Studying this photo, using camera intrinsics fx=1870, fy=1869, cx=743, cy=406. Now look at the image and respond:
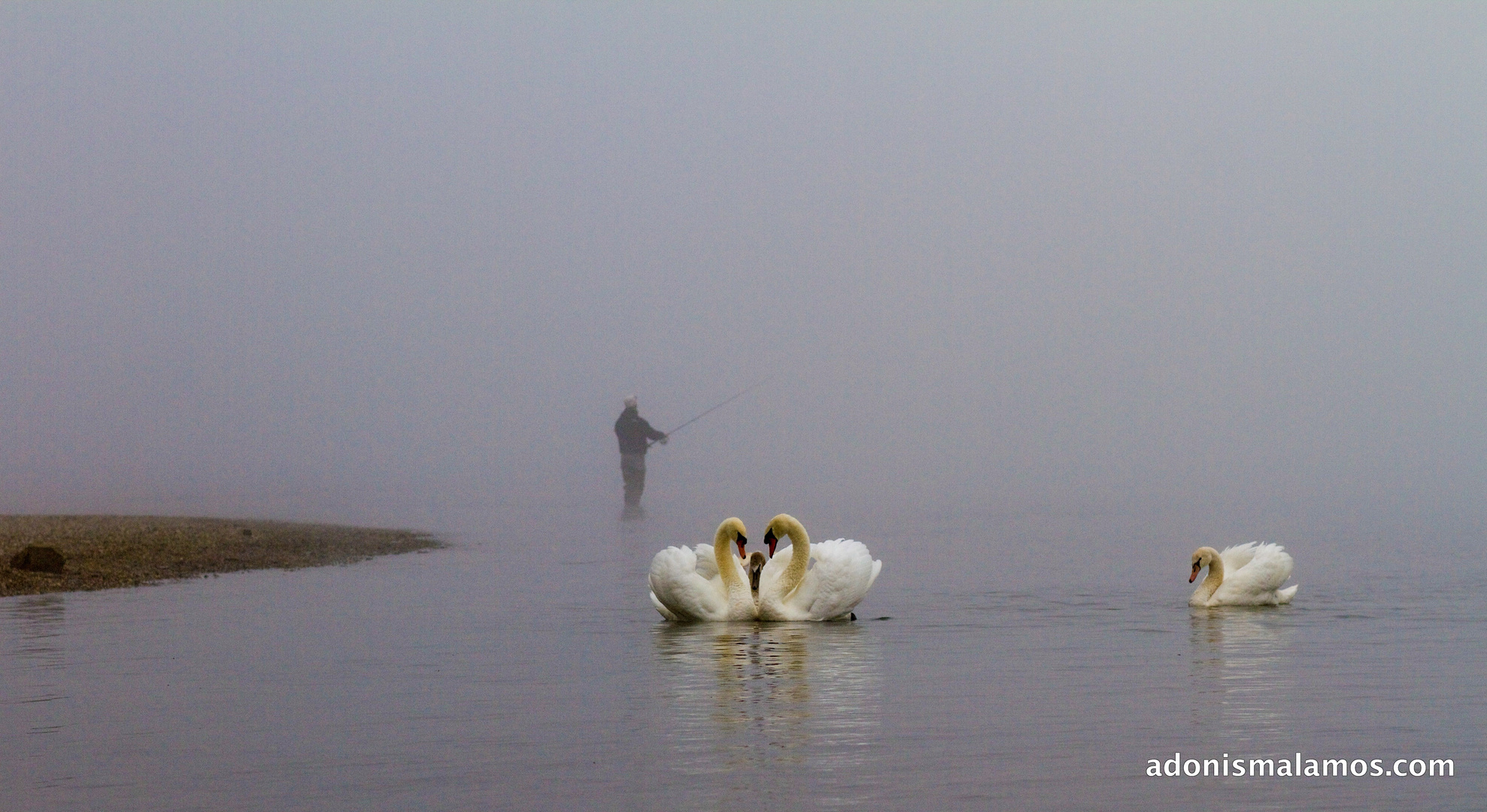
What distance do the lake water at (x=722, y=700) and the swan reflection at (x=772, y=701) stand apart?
0.04 meters

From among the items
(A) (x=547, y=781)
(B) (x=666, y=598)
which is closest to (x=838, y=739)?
(A) (x=547, y=781)

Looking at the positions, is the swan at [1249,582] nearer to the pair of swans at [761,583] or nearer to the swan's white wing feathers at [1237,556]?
the swan's white wing feathers at [1237,556]

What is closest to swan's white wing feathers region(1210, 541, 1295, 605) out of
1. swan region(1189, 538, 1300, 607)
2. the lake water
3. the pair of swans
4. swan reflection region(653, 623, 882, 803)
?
swan region(1189, 538, 1300, 607)

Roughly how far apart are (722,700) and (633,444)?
42.2 metres

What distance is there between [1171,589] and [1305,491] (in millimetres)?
47180

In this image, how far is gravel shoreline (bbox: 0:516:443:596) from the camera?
2395cm

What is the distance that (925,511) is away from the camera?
51625 mm

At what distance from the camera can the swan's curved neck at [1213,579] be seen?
21.4 meters

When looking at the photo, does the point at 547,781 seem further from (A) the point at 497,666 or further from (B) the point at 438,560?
(B) the point at 438,560

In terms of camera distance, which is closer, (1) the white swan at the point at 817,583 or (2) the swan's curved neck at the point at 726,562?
(1) the white swan at the point at 817,583

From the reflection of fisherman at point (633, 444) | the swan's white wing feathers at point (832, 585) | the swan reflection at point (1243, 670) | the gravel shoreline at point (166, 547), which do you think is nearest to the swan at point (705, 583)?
the swan's white wing feathers at point (832, 585)

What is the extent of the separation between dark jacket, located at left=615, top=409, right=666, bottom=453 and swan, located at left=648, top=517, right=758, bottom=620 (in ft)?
114

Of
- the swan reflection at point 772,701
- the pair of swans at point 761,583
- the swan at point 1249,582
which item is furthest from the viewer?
the swan at point 1249,582

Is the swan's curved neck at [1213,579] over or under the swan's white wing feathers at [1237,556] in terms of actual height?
under
